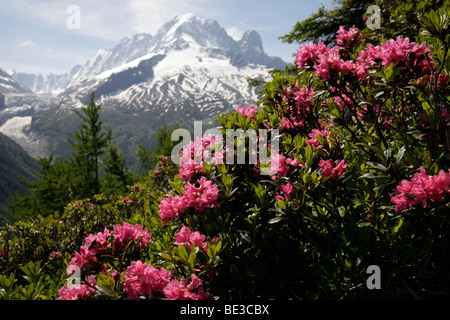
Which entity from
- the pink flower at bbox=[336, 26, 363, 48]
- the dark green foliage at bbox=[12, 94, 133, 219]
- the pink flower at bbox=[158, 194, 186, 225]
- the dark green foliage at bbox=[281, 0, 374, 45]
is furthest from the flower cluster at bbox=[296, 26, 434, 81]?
the dark green foliage at bbox=[12, 94, 133, 219]

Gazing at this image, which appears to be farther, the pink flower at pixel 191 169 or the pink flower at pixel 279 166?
the pink flower at pixel 191 169

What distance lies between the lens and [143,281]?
70.2 inches

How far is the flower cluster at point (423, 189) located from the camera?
159 cm

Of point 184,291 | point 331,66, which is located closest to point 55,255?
point 184,291

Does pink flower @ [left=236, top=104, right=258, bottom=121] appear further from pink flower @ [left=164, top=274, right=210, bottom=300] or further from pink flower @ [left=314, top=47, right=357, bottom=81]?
pink flower @ [left=164, top=274, right=210, bottom=300]

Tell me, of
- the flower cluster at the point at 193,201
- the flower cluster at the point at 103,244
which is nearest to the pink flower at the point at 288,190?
the flower cluster at the point at 193,201

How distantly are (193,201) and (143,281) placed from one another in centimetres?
60

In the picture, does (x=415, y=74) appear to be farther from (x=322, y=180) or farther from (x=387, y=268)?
(x=387, y=268)

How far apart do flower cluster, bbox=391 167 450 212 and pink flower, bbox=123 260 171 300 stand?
1538mm

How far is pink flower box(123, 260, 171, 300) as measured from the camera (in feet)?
5.86

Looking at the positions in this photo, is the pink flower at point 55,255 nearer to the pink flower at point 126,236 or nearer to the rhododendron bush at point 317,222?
the rhododendron bush at point 317,222

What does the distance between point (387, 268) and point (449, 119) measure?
1.14m

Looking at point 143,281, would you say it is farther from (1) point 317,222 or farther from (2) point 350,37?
(2) point 350,37

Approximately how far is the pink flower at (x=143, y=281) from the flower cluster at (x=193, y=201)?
427 millimetres
